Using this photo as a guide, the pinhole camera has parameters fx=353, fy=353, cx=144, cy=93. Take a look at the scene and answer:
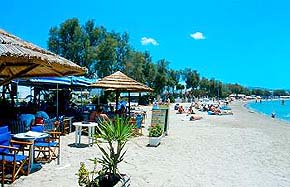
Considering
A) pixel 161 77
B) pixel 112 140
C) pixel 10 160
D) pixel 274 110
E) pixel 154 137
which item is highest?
pixel 161 77

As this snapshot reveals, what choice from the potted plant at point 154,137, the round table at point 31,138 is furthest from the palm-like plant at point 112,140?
the potted plant at point 154,137

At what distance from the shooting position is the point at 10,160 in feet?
18.9

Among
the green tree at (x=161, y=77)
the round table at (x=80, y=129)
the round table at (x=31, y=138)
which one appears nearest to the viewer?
the round table at (x=31, y=138)

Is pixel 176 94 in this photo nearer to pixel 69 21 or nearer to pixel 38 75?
pixel 69 21

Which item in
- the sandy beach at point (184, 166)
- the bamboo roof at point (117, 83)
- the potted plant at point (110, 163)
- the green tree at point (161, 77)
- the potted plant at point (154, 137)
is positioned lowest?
the sandy beach at point (184, 166)

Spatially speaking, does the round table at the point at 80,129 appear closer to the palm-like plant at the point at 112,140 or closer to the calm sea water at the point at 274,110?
the palm-like plant at the point at 112,140

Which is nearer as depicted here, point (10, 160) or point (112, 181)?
point (112, 181)

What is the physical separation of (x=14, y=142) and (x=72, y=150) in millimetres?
3125

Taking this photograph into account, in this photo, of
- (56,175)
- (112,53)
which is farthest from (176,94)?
(56,175)

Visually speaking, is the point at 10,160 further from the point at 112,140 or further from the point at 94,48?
the point at 94,48

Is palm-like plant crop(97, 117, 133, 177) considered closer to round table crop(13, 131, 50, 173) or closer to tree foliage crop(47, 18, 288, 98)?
round table crop(13, 131, 50, 173)

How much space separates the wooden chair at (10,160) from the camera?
5.65 meters

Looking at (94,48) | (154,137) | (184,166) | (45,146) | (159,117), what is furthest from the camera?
(94,48)

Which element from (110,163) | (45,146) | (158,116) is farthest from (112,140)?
(158,116)
